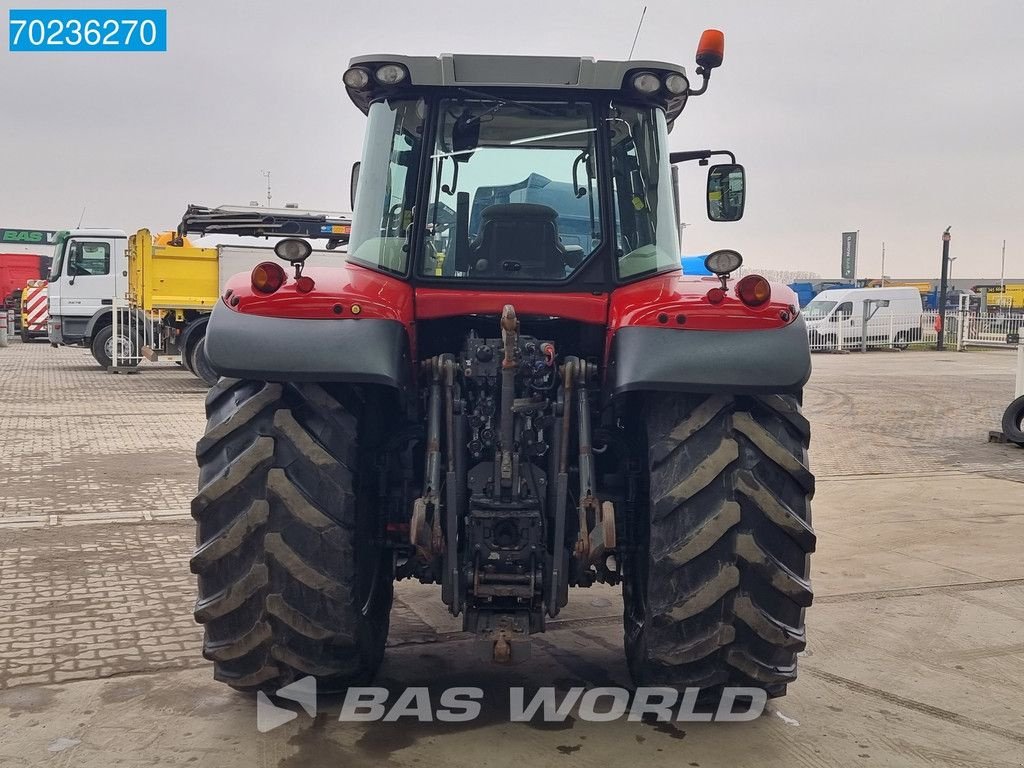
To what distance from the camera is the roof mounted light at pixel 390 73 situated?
429cm

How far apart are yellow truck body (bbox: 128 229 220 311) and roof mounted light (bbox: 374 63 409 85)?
50.1ft

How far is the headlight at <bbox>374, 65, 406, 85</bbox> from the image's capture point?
169 inches

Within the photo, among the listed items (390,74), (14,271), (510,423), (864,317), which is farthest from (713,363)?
(14,271)

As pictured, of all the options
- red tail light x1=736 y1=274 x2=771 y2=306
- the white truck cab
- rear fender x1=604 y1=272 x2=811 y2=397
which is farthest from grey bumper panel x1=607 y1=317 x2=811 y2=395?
the white truck cab

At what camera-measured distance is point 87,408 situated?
15078 mm

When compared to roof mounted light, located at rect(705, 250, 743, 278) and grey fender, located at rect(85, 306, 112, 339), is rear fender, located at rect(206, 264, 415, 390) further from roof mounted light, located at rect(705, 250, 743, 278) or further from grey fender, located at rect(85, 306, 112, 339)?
grey fender, located at rect(85, 306, 112, 339)

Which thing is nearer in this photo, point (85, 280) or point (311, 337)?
point (311, 337)

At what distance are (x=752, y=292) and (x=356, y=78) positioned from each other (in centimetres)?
179

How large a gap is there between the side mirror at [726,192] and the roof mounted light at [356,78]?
165 centimetres

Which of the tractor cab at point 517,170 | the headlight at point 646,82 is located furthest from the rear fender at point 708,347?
the headlight at point 646,82

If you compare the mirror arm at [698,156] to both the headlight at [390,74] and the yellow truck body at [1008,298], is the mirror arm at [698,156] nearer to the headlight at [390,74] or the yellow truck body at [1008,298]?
the headlight at [390,74]

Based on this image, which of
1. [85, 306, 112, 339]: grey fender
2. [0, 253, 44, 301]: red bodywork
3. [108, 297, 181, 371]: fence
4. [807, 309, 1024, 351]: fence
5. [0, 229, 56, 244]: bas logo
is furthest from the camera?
[0, 229, 56, 244]: bas logo

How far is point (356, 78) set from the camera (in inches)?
171

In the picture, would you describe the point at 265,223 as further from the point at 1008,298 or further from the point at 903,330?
the point at 1008,298
